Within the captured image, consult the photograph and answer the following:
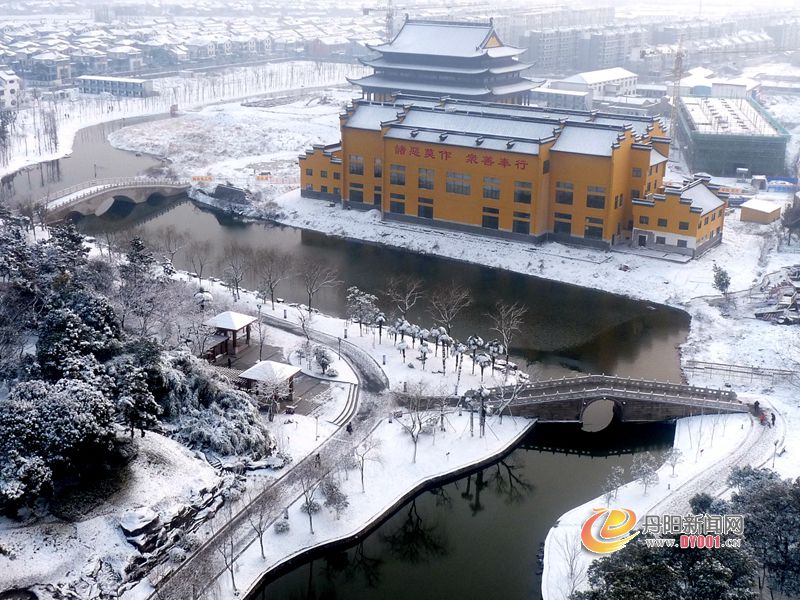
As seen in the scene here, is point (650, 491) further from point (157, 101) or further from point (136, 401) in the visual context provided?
point (157, 101)

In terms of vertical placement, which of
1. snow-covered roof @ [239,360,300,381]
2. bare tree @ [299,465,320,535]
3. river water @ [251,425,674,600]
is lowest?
river water @ [251,425,674,600]

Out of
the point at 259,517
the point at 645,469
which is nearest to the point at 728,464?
the point at 645,469

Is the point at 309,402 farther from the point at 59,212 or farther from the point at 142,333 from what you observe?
the point at 59,212

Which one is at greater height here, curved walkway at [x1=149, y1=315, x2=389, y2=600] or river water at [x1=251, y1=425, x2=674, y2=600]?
curved walkway at [x1=149, y1=315, x2=389, y2=600]

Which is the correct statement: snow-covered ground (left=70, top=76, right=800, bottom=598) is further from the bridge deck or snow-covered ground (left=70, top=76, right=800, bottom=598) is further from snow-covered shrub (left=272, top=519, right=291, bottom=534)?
snow-covered shrub (left=272, top=519, right=291, bottom=534)

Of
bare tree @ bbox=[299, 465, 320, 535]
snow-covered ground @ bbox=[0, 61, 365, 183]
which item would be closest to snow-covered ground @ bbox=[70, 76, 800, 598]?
bare tree @ bbox=[299, 465, 320, 535]

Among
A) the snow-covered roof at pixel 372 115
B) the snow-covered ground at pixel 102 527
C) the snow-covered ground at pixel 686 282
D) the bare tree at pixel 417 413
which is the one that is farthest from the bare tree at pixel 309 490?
the snow-covered roof at pixel 372 115

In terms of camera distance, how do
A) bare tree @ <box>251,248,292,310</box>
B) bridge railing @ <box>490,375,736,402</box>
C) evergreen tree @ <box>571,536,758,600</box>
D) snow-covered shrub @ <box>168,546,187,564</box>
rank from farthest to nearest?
1. bare tree @ <box>251,248,292,310</box>
2. bridge railing @ <box>490,375,736,402</box>
3. snow-covered shrub @ <box>168,546,187,564</box>
4. evergreen tree @ <box>571,536,758,600</box>
